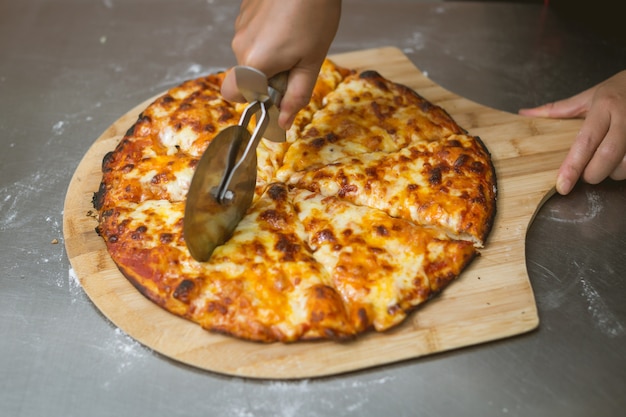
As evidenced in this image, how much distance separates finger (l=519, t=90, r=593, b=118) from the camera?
12.9 ft

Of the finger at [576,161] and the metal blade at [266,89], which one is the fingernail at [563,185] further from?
the metal blade at [266,89]

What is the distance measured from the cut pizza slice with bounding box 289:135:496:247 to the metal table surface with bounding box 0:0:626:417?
37cm

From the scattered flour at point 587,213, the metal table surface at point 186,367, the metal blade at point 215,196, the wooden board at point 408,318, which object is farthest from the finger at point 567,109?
the metal blade at point 215,196

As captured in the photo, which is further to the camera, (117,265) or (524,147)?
(524,147)

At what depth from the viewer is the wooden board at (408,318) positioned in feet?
8.85

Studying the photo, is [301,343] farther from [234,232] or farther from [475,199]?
[475,199]

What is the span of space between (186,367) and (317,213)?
100 centimetres

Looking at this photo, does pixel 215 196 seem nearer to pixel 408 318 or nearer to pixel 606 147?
pixel 408 318

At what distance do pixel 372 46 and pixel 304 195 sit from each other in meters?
2.12

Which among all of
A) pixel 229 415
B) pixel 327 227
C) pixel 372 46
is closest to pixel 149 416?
pixel 229 415

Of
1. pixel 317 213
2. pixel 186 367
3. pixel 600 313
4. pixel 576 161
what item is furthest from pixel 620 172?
pixel 186 367

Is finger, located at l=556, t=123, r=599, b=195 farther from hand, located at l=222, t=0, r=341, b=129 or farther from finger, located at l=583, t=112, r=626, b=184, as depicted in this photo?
hand, located at l=222, t=0, r=341, b=129

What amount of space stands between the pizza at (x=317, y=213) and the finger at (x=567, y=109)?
0.54m

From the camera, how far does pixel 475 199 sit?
3283 millimetres
